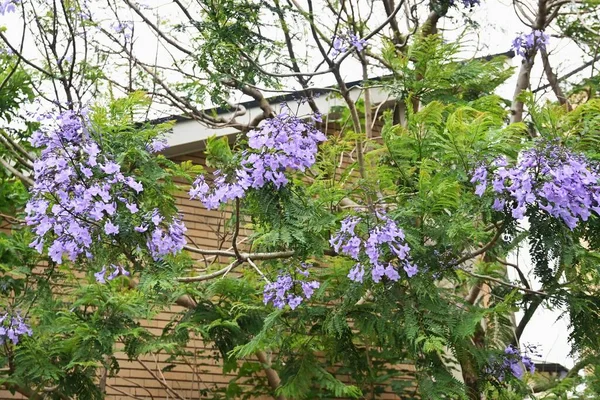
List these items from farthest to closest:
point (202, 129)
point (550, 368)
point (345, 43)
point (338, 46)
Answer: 1. point (550, 368)
2. point (202, 129)
3. point (338, 46)
4. point (345, 43)

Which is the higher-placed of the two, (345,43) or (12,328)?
(345,43)

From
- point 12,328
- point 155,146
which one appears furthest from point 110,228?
point 12,328

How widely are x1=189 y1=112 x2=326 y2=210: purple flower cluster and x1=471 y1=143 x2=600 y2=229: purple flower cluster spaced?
100 cm

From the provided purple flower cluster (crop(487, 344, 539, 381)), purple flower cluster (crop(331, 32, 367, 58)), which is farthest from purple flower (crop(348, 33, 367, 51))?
purple flower cluster (crop(487, 344, 539, 381))

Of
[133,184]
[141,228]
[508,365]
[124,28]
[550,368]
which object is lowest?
[508,365]

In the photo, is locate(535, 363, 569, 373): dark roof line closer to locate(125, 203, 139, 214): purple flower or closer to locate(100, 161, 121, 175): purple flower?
locate(125, 203, 139, 214): purple flower

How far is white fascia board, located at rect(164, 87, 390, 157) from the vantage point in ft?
27.2

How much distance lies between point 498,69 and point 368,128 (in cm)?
106

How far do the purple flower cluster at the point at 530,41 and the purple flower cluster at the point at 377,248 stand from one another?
233 cm

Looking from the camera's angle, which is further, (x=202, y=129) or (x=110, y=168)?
(x=202, y=129)

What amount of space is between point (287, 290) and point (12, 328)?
187 cm

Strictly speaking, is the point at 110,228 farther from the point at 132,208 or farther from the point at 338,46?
the point at 338,46

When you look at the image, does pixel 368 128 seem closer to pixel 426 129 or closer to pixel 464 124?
pixel 426 129

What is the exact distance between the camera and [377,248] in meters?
5.23
